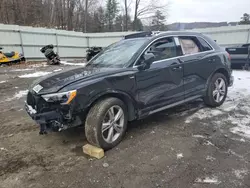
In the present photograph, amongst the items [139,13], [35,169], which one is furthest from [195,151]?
[139,13]

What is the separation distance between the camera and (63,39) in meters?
18.3

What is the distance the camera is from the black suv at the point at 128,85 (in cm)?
287

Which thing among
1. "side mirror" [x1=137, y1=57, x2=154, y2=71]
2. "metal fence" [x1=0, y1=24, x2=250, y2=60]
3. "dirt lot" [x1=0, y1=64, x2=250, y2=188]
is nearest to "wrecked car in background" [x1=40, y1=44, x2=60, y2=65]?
"metal fence" [x1=0, y1=24, x2=250, y2=60]

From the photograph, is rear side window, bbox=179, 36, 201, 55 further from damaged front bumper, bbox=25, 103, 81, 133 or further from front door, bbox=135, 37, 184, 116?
damaged front bumper, bbox=25, 103, 81, 133

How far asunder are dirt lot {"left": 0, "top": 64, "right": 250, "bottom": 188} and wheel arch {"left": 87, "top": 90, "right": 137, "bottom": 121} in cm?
45

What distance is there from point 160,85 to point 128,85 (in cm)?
71

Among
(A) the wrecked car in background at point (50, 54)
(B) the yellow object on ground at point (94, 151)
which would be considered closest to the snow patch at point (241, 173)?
(B) the yellow object on ground at point (94, 151)

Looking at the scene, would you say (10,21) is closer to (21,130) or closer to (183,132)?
(21,130)

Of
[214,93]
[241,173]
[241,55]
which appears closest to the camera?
[241,173]

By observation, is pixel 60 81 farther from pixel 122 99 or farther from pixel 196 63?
pixel 196 63

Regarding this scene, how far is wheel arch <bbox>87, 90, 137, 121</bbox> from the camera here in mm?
2977

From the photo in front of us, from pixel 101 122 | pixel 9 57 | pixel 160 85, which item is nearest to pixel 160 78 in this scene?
pixel 160 85

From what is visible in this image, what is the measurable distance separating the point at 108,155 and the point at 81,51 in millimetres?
18322

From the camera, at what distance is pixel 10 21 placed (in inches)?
894
